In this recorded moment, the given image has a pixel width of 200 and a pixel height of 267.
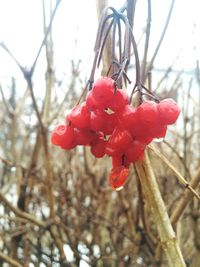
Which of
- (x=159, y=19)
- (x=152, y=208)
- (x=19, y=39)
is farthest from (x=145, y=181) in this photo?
(x=19, y=39)

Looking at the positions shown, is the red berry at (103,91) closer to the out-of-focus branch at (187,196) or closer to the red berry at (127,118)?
the red berry at (127,118)

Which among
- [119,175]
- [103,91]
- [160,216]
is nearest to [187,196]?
[160,216]

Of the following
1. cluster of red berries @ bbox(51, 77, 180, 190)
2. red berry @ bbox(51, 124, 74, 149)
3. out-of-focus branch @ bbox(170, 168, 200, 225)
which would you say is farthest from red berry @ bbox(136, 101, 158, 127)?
out-of-focus branch @ bbox(170, 168, 200, 225)

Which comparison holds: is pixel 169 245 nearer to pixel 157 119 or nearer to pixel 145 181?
pixel 145 181

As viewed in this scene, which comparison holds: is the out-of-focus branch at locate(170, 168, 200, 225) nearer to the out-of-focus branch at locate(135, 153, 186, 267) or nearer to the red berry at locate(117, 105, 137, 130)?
the out-of-focus branch at locate(135, 153, 186, 267)

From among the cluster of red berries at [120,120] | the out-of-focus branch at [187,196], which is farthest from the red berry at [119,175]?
the out-of-focus branch at [187,196]

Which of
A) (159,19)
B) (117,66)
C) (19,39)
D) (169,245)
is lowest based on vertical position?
(169,245)

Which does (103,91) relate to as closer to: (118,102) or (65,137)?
(118,102)
